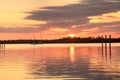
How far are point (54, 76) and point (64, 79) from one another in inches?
80.6

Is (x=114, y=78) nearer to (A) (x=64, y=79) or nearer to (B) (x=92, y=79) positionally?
(B) (x=92, y=79)

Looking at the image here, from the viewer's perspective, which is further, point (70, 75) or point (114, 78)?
point (70, 75)

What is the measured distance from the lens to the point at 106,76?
95.6ft

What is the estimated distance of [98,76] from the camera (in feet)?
96.0

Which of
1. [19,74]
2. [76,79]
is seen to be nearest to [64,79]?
[76,79]

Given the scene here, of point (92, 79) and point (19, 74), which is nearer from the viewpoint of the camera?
point (92, 79)

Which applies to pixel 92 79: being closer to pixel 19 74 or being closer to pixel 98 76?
pixel 98 76

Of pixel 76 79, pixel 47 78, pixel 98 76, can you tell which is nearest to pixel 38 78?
pixel 47 78

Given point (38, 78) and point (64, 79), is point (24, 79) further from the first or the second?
point (64, 79)

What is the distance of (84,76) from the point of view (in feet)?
97.1

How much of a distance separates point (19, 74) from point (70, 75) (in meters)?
4.24

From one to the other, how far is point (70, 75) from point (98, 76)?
232 cm

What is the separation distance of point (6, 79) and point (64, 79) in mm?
4226

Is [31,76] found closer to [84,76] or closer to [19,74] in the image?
[19,74]
